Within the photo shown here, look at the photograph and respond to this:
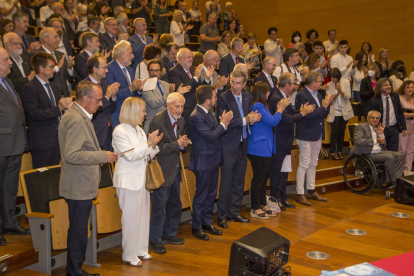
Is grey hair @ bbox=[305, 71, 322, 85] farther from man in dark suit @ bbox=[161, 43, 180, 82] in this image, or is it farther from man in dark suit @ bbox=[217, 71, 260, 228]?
man in dark suit @ bbox=[161, 43, 180, 82]

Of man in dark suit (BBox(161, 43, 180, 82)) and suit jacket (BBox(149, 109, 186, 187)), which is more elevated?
man in dark suit (BBox(161, 43, 180, 82))

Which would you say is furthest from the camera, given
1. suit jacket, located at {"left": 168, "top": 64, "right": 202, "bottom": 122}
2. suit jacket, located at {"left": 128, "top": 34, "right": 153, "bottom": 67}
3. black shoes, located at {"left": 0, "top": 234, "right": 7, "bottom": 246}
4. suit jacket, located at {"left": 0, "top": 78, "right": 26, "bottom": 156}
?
suit jacket, located at {"left": 128, "top": 34, "right": 153, "bottom": 67}

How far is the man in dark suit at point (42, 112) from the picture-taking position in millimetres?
3400

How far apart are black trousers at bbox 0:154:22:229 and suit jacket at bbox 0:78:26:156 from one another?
3.1 inches

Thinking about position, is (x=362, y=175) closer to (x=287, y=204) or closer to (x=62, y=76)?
(x=287, y=204)

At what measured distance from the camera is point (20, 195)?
3.60 metres

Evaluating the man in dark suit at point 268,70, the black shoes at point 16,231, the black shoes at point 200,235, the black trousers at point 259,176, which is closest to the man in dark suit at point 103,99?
the black shoes at point 16,231

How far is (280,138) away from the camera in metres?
4.58

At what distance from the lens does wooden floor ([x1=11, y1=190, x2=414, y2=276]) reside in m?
3.09

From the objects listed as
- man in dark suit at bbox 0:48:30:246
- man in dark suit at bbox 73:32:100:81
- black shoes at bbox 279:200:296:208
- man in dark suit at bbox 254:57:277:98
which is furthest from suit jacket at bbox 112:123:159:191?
man in dark suit at bbox 254:57:277:98

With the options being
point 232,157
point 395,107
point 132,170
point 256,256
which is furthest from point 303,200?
point 256,256

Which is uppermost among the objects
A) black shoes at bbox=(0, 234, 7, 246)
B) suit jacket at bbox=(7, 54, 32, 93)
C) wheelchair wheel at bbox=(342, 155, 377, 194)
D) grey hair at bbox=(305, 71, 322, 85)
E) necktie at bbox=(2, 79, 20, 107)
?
grey hair at bbox=(305, 71, 322, 85)

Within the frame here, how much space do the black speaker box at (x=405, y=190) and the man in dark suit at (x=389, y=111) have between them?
205 centimetres

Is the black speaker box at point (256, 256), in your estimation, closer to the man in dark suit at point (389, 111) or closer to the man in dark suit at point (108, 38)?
the man in dark suit at point (108, 38)
